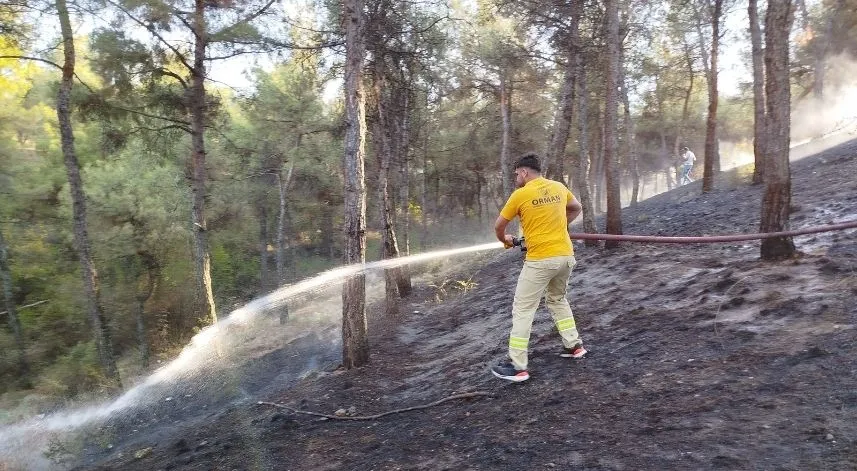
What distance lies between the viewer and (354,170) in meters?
7.83

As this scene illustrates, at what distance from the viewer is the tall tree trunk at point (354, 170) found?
783 cm

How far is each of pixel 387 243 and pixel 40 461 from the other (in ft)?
25.0

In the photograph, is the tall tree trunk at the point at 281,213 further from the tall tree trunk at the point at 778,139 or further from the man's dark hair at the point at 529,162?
the tall tree trunk at the point at 778,139

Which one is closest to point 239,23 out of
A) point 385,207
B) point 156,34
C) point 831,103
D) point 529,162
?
point 156,34

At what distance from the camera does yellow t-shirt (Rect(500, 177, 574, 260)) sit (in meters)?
5.02

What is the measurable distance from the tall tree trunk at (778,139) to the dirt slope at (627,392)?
37cm

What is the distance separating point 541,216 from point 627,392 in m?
1.76

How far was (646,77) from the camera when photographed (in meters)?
25.5

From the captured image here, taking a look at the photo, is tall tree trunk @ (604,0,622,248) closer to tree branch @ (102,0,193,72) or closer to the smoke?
tree branch @ (102,0,193,72)

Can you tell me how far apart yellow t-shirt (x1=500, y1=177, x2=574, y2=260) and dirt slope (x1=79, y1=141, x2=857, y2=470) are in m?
1.31

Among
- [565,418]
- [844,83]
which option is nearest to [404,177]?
[565,418]

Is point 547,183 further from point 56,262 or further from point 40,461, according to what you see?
point 56,262

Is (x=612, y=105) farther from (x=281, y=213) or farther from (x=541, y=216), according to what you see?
(x=281, y=213)

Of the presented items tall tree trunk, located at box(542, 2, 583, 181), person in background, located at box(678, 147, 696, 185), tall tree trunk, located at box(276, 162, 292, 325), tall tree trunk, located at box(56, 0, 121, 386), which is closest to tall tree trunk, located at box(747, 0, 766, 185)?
tall tree trunk, located at box(542, 2, 583, 181)
